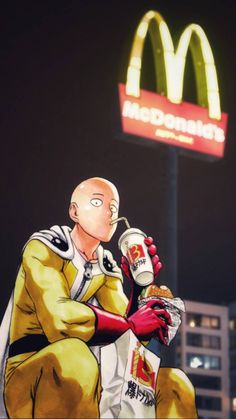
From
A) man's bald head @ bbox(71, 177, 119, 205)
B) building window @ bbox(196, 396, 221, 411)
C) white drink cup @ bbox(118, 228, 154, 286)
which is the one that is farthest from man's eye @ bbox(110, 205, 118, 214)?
building window @ bbox(196, 396, 221, 411)

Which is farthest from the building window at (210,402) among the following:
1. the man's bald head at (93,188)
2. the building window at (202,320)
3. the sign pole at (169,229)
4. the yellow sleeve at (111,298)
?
the man's bald head at (93,188)

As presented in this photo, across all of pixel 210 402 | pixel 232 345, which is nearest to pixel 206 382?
pixel 210 402

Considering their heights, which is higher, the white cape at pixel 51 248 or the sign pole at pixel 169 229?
the sign pole at pixel 169 229

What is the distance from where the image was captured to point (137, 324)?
24.4 feet

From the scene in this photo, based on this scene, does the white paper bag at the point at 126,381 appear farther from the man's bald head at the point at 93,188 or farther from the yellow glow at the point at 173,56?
the yellow glow at the point at 173,56

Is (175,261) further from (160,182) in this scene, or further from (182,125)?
(182,125)

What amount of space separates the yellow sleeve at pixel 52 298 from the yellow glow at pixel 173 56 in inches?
485

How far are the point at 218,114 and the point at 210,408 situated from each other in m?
71.2

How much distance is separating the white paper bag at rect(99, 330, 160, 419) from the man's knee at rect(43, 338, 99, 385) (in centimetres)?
36

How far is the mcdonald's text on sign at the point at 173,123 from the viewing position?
20297 millimetres

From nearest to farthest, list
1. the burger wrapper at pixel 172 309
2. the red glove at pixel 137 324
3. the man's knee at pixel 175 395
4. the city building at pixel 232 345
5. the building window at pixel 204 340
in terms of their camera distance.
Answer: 1. the red glove at pixel 137 324
2. the man's knee at pixel 175 395
3. the burger wrapper at pixel 172 309
4. the building window at pixel 204 340
5. the city building at pixel 232 345

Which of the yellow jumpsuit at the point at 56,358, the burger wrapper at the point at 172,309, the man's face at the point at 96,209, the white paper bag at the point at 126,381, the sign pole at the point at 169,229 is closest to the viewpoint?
the yellow jumpsuit at the point at 56,358

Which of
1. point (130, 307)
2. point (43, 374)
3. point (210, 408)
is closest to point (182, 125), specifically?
point (130, 307)

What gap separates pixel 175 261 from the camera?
18719mm
